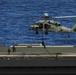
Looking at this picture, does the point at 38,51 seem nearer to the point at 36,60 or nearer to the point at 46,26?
the point at 36,60

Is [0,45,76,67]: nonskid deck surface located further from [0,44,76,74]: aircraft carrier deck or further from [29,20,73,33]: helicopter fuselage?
[29,20,73,33]: helicopter fuselage

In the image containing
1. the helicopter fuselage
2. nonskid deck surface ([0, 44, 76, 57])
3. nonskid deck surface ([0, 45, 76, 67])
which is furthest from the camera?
the helicopter fuselage

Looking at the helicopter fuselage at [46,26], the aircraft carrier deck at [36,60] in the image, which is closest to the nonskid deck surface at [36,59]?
the aircraft carrier deck at [36,60]

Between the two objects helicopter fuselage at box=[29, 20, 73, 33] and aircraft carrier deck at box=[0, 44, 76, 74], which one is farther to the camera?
helicopter fuselage at box=[29, 20, 73, 33]

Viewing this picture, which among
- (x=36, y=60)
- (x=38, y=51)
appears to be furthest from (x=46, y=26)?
(x=36, y=60)

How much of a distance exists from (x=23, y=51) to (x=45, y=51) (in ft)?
5.29

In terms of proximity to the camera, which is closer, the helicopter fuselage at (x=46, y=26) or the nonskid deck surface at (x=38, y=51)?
the nonskid deck surface at (x=38, y=51)

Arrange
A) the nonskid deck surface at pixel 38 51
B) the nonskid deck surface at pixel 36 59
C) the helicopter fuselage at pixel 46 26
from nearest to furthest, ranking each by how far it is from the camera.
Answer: the nonskid deck surface at pixel 36 59
the nonskid deck surface at pixel 38 51
the helicopter fuselage at pixel 46 26

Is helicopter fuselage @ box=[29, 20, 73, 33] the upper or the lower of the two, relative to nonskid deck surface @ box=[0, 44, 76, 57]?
upper

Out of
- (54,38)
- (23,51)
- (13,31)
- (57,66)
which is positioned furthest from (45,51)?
(13,31)

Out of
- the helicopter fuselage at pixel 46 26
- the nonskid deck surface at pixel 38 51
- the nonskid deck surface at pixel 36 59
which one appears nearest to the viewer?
the nonskid deck surface at pixel 36 59

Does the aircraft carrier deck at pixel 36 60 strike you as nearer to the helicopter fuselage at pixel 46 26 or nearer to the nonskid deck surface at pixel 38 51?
the nonskid deck surface at pixel 38 51

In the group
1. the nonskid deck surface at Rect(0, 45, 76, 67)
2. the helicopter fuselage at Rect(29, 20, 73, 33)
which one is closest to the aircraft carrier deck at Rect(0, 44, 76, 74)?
the nonskid deck surface at Rect(0, 45, 76, 67)

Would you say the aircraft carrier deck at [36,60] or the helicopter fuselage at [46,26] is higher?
the helicopter fuselage at [46,26]
